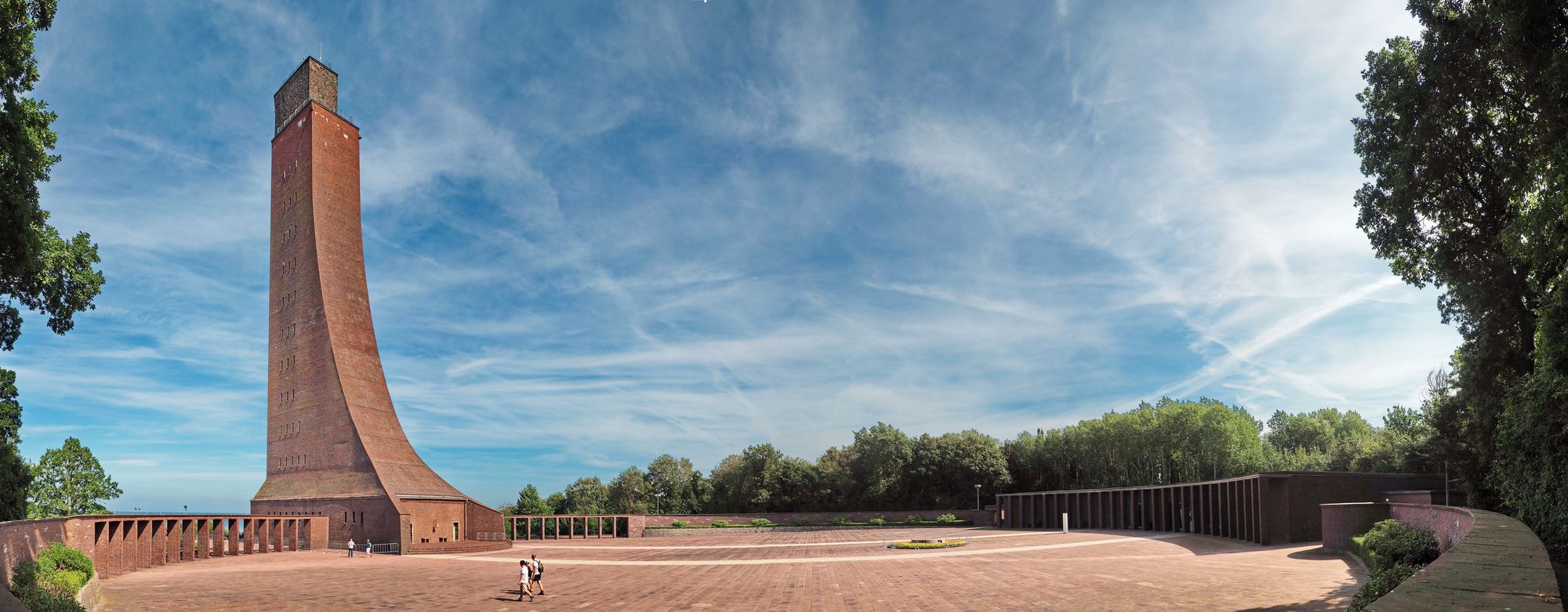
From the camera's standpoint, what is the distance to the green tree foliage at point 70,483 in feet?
147

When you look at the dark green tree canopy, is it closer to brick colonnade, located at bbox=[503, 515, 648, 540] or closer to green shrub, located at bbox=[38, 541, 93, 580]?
green shrub, located at bbox=[38, 541, 93, 580]

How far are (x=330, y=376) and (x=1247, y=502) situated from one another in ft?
144

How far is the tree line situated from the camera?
6012 centimetres

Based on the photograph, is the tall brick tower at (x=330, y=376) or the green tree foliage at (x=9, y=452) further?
the tall brick tower at (x=330, y=376)

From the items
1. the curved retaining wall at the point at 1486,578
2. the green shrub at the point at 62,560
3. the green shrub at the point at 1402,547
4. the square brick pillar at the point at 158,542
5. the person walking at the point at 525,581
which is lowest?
the square brick pillar at the point at 158,542

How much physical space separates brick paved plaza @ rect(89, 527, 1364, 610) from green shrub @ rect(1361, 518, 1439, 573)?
74 centimetres

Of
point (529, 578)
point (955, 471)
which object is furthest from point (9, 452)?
point (955, 471)

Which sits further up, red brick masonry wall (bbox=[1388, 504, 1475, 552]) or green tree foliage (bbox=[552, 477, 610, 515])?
red brick masonry wall (bbox=[1388, 504, 1475, 552])

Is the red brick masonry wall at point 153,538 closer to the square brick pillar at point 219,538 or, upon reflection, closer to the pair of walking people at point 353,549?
the square brick pillar at point 219,538

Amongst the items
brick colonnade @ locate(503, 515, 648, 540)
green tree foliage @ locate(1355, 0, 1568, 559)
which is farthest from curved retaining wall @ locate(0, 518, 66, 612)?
green tree foliage @ locate(1355, 0, 1568, 559)

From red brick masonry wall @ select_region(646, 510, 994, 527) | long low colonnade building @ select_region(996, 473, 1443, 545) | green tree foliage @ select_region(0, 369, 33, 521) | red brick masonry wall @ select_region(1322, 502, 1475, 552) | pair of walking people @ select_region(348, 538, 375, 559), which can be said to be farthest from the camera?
red brick masonry wall @ select_region(646, 510, 994, 527)

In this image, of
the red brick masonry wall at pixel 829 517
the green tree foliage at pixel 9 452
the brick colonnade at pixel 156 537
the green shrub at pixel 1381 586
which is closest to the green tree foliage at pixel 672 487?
the red brick masonry wall at pixel 829 517

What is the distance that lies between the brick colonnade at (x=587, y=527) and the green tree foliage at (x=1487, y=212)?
1586 inches

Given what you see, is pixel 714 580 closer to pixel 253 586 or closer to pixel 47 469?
pixel 253 586
